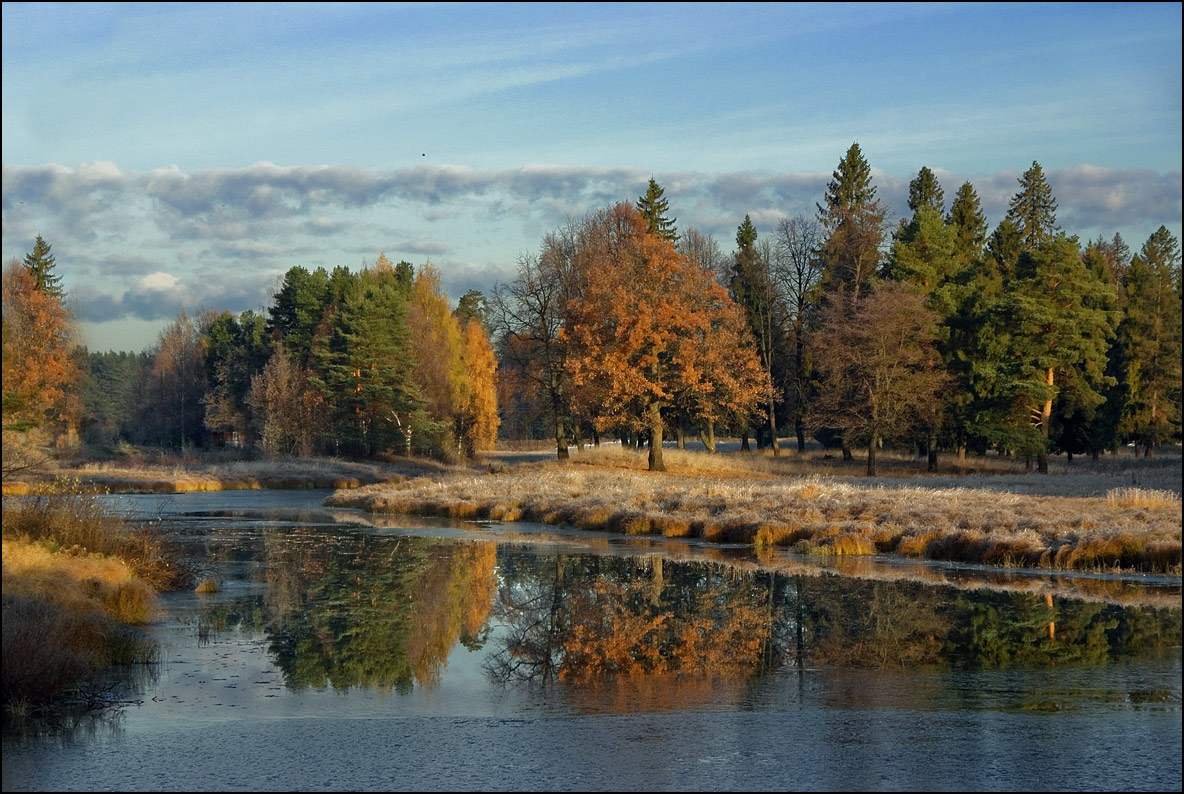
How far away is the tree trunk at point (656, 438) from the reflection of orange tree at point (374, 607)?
75.4 ft

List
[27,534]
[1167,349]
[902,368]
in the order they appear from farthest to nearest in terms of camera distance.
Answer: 1. [1167,349]
2. [902,368]
3. [27,534]

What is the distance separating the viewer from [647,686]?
1177cm

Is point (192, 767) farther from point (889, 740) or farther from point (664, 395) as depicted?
point (664, 395)

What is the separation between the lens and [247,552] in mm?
26766

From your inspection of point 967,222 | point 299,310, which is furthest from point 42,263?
point 967,222

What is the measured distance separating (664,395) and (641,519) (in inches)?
692

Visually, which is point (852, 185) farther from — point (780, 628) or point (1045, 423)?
point (780, 628)

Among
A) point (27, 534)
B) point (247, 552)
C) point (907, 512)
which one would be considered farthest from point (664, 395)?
point (27, 534)

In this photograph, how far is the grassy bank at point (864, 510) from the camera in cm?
2189

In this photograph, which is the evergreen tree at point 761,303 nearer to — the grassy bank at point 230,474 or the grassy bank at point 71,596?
the grassy bank at point 230,474

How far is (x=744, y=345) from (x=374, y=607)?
52.1 m

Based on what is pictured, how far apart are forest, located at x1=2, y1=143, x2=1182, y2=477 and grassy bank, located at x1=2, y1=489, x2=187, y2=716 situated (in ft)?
64.0

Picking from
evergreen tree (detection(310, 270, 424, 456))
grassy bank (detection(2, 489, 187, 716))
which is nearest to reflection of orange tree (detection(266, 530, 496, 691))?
grassy bank (detection(2, 489, 187, 716))

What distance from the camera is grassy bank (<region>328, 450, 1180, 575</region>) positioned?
21.9m
